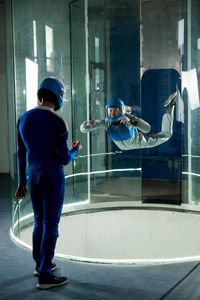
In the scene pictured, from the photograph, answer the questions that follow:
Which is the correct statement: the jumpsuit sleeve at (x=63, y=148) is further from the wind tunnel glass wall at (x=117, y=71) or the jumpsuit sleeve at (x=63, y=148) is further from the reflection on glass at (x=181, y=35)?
the reflection on glass at (x=181, y=35)

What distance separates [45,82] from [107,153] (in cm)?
152

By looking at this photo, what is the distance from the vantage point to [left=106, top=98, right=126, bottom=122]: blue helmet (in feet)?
13.4

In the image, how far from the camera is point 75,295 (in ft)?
10.0

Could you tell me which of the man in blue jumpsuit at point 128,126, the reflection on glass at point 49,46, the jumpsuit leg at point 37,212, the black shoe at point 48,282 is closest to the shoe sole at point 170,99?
the man in blue jumpsuit at point 128,126

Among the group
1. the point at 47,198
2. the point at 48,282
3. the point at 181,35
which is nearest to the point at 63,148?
the point at 47,198

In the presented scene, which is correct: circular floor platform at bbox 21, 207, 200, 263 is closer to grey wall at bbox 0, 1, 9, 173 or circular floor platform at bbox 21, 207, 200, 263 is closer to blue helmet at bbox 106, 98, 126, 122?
blue helmet at bbox 106, 98, 126, 122

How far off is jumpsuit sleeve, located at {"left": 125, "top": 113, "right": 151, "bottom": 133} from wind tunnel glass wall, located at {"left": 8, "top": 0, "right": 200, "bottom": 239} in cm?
8

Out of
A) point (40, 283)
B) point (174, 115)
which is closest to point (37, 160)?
point (40, 283)

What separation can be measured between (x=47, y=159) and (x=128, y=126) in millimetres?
1162

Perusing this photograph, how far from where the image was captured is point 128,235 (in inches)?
176

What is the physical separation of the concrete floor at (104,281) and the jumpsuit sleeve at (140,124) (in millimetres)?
1293

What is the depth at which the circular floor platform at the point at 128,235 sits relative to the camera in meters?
3.87

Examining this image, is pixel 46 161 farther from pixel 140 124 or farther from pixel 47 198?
pixel 140 124

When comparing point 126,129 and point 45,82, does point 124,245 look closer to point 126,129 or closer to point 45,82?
point 126,129
